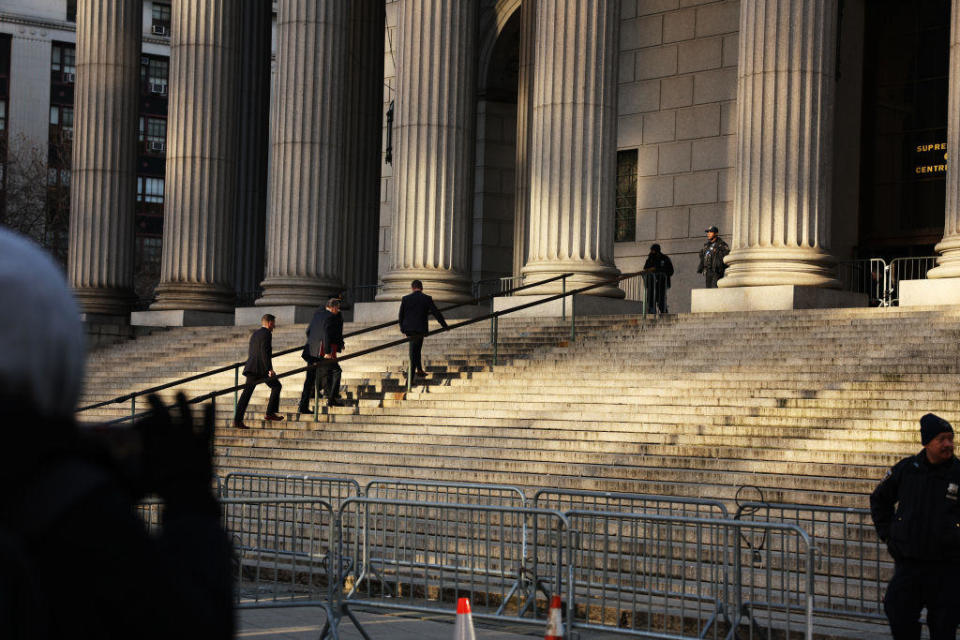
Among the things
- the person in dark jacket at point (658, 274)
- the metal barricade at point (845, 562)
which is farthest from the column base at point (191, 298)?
the metal barricade at point (845, 562)

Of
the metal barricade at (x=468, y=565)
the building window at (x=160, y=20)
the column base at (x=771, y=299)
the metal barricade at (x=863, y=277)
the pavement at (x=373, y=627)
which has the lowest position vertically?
the pavement at (x=373, y=627)

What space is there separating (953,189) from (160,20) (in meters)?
64.0

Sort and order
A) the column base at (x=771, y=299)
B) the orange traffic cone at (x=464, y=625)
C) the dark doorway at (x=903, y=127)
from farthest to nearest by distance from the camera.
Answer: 1. the dark doorway at (x=903, y=127)
2. the column base at (x=771, y=299)
3. the orange traffic cone at (x=464, y=625)

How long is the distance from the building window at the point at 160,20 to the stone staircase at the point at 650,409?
58.6 m

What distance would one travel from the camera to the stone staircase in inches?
574

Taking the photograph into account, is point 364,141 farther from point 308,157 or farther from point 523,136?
point 308,157

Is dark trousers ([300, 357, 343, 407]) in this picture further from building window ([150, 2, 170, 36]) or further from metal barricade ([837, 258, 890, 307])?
building window ([150, 2, 170, 36])

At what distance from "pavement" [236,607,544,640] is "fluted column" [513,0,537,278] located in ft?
75.9

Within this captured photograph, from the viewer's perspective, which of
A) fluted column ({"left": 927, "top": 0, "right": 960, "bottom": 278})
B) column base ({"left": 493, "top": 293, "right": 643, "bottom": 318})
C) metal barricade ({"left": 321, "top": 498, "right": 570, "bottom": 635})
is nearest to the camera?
metal barricade ({"left": 321, "top": 498, "right": 570, "bottom": 635})

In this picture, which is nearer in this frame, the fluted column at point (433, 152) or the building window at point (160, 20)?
the fluted column at point (433, 152)

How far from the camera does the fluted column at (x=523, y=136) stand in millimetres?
34250

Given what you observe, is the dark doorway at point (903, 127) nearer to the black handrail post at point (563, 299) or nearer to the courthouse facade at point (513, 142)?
the courthouse facade at point (513, 142)

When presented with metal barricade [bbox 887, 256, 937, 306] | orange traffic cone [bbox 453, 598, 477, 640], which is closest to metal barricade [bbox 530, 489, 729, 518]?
orange traffic cone [bbox 453, 598, 477, 640]

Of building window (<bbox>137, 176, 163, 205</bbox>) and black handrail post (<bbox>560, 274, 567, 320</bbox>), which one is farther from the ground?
building window (<bbox>137, 176, 163, 205</bbox>)
